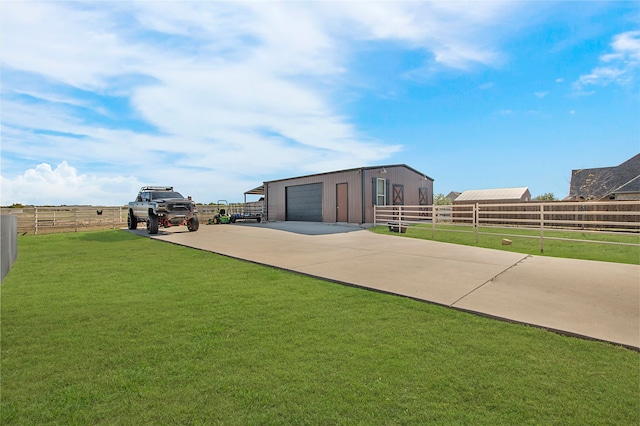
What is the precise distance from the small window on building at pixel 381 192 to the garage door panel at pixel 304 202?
3710mm

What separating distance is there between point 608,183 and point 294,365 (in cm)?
3230

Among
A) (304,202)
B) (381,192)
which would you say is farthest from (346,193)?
(304,202)

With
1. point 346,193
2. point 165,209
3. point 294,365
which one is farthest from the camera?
point 346,193

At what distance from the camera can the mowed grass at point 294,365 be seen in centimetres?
200

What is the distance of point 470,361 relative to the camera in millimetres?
2572

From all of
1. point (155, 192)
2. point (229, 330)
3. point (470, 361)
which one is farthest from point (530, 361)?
point (155, 192)

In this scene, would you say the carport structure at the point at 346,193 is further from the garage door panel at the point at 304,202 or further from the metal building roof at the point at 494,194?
the metal building roof at the point at 494,194

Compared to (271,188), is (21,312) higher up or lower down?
lower down

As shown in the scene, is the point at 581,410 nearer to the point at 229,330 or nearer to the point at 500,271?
the point at 229,330

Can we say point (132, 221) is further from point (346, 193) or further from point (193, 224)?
point (346, 193)

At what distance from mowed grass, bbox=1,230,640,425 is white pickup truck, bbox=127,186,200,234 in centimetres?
940

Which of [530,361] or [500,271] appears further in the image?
[500,271]

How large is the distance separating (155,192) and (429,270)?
498 inches

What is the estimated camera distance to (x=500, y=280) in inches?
204
